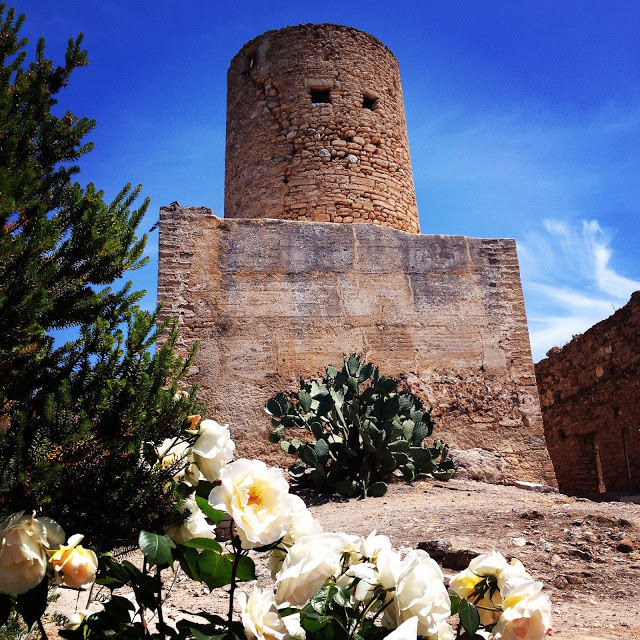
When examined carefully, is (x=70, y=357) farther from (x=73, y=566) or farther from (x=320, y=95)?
(x=320, y=95)

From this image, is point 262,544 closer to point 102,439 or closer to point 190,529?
point 190,529

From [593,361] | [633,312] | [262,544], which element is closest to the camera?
[262,544]

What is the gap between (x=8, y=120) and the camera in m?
2.32

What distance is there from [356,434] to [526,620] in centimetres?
468

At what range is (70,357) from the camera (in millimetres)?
2092

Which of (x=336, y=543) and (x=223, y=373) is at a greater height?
(x=223, y=373)

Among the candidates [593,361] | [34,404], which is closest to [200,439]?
[34,404]

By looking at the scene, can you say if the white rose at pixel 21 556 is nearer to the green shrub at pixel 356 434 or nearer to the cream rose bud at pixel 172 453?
the cream rose bud at pixel 172 453

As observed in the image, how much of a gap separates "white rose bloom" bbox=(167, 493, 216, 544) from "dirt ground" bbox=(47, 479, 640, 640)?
1.02m

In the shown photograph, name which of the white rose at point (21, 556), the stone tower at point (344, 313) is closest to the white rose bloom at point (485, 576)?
the white rose at point (21, 556)

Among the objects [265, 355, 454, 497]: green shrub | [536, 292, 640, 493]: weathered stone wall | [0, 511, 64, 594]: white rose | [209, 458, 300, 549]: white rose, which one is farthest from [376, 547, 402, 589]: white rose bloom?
[536, 292, 640, 493]: weathered stone wall

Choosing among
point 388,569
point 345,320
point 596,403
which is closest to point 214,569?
point 388,569

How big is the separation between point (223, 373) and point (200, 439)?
529 cm

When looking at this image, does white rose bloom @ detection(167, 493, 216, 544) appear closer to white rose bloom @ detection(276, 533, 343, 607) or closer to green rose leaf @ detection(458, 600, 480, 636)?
white rose bloom @ detection(276, 533, 343, 607)
